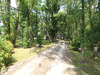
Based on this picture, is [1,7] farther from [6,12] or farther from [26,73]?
[26,73]

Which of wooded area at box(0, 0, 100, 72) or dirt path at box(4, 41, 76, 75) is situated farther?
wooded area at box(0, 0, 100, 72)

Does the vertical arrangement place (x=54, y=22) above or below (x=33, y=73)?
above

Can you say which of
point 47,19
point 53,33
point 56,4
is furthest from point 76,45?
point 56,4

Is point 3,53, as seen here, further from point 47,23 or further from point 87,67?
point 47,23

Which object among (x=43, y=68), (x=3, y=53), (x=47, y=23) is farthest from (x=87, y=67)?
(x=47, y=23)

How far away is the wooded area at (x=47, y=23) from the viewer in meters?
5.17

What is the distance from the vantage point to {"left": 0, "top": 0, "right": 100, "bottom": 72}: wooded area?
5.17m

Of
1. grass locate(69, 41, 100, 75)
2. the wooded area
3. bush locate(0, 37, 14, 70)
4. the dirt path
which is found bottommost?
grass locate(69, 41, 100, 75)

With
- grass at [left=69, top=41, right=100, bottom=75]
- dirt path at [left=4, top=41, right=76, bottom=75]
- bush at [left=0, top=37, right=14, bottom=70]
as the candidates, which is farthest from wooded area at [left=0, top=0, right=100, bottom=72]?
dirt path at [left=4, top=41, right=76, bottom=75]

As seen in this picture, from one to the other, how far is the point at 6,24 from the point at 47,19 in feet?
44.3

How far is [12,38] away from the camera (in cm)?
1366

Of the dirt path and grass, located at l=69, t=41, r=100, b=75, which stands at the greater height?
the dirt path

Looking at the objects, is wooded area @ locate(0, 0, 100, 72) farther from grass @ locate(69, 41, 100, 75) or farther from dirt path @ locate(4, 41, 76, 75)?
dirt path @ locate(4, 41, 76, 75)

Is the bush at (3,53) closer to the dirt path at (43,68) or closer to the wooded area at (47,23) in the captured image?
the wooded area at (47,23)
